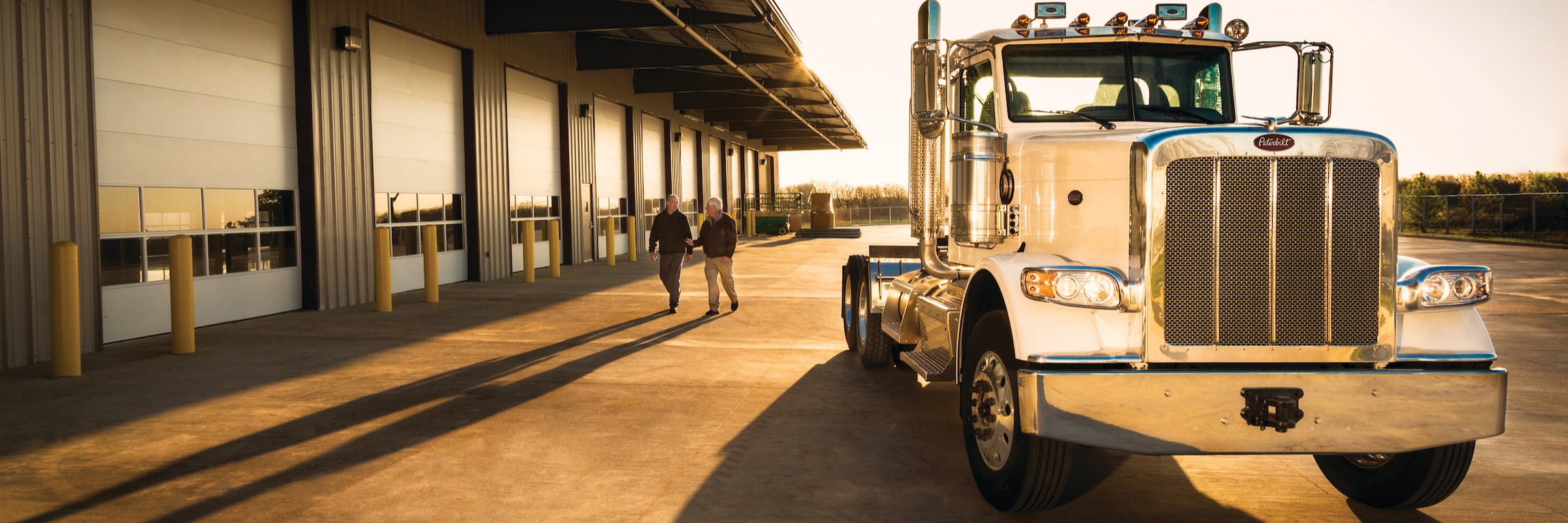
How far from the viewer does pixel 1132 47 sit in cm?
614

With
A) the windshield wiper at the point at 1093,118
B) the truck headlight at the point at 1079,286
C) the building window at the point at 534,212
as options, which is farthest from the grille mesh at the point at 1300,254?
the building window at the point at 534,212

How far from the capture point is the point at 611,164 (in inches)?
1128

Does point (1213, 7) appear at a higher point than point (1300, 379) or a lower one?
higher

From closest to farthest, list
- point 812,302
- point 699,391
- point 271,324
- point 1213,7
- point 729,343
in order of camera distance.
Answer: point 1213,7 < point 699,391 < point 729,343 < point 271,324 < point 812,302

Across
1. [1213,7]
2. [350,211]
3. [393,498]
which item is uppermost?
[1213,7]

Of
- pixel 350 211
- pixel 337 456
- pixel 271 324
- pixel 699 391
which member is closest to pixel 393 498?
pixel 337 456

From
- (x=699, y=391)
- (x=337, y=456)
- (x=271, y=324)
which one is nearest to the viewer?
(x=337, y=456)

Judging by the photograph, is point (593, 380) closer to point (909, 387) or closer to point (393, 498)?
point (909, 387)

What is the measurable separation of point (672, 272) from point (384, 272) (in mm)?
4192

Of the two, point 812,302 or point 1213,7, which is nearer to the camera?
point 1213,7

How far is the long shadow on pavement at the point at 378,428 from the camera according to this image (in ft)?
16.6

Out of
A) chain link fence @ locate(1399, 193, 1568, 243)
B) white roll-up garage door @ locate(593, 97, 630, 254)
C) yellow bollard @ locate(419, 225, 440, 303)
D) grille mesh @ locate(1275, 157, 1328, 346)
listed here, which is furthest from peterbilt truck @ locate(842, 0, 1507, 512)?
chain link fence @ locate(1399, 193, 1568, 243)

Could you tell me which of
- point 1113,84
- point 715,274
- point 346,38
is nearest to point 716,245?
point 715,274

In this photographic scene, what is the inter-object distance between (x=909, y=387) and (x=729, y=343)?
3.02 meters
